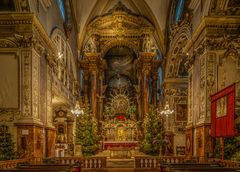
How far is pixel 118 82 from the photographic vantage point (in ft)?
95.9

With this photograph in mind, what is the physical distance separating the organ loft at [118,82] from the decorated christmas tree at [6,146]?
1.2 inches

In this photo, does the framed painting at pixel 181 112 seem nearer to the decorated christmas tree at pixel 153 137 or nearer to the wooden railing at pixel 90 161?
the decorated christmas tree at pixel 153 137

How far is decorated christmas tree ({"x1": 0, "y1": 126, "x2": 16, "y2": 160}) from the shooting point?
34.1 ft

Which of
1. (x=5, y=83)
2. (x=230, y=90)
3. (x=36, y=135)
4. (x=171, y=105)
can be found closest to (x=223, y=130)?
(x=230, y=90)

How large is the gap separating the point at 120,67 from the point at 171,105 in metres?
8.27

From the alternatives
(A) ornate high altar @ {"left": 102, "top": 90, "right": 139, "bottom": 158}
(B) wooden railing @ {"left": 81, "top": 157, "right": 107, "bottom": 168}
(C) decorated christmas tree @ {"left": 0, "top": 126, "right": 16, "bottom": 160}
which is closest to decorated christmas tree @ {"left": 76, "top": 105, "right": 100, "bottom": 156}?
(B) wooden railing @ {"left": 81, "top": 157, "right": 107, "bottom": 168}

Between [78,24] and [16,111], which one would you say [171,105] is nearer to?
[78,24]

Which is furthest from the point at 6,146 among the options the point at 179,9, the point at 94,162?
the point at 179,9

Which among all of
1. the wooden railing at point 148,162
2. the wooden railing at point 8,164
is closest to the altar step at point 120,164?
the wooden railing at point 148,162

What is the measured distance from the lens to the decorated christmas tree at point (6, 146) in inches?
410

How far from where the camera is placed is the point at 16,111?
1137 centimetres

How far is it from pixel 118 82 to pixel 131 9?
642cm

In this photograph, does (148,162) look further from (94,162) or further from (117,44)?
(117,44)

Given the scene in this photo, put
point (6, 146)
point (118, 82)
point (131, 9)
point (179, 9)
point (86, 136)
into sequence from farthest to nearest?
point (118, 82), point (131, 9), point (179, 9), point (86, 136), point (6, 146)
